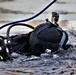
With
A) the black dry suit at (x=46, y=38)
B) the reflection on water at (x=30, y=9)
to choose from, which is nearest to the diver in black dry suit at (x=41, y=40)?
the black dry suit at (x=46, y=38)

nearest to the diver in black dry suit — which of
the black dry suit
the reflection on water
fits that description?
the black dry suit

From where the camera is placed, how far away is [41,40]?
4500 mm

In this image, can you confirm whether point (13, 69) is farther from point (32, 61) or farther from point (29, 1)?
point (29, 1)

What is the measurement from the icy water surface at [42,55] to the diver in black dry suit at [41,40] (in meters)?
0.09

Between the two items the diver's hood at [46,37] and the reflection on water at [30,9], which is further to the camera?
the reflection on water at [30,9]

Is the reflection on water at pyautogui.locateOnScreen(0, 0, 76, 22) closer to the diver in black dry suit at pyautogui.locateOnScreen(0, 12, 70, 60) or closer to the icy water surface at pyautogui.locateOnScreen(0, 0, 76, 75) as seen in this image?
the icy water surface at pyautogui.locateOnScreen(0, 0, 76, 75)

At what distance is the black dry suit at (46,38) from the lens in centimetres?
448

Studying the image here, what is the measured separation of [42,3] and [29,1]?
20cm

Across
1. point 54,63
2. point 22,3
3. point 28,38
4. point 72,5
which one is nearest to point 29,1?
point 22,3

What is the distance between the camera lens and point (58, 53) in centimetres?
465

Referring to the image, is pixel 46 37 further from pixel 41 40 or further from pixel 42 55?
pixel 42 55

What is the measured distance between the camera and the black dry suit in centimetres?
448

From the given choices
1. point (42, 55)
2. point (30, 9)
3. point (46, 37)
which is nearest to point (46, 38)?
point (46, 37)

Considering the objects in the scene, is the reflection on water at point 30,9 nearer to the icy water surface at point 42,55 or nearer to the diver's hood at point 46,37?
the icy water surface at point 42,55
